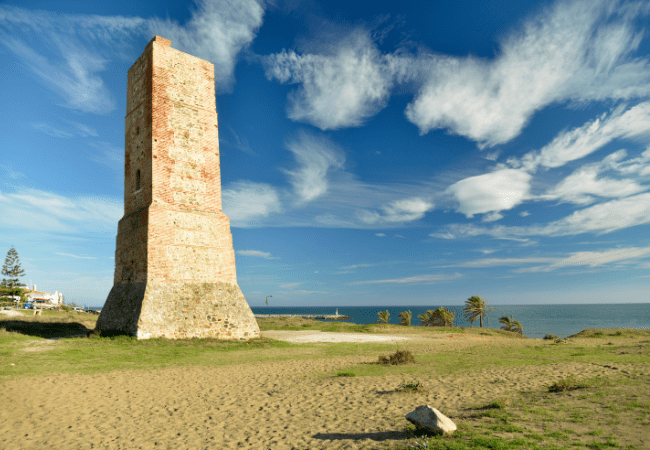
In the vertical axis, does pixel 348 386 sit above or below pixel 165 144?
below

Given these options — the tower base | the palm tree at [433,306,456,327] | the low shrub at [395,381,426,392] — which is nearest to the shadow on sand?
the low shrub at [395,381,426,392]

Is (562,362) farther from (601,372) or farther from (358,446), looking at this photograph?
(358,446)

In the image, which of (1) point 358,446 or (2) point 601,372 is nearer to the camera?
(1) point 358,446

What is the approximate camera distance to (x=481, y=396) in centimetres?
813

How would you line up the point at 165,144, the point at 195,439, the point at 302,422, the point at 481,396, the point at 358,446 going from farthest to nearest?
the point at 165,144, the point at 481,396, the point at 302,422, the point at 195,439, the point at 358,446

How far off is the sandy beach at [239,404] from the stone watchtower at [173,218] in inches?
223

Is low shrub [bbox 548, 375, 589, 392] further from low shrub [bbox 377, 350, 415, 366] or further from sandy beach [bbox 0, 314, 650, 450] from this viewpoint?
low shrub [bbox 377, 350, 415, 366]

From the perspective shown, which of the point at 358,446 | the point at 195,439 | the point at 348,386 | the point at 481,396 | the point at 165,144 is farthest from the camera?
the point at 165,144

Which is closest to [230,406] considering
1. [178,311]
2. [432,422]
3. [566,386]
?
[432,422]

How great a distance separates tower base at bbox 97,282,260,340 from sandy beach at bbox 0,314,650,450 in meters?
4.83

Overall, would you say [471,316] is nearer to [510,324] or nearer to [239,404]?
[510,324]

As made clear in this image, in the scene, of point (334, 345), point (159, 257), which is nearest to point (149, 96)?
point (159, 257)

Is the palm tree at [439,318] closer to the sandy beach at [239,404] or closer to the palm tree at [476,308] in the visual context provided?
the palm tree at [476,308]

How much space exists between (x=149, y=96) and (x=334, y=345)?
17981mm
